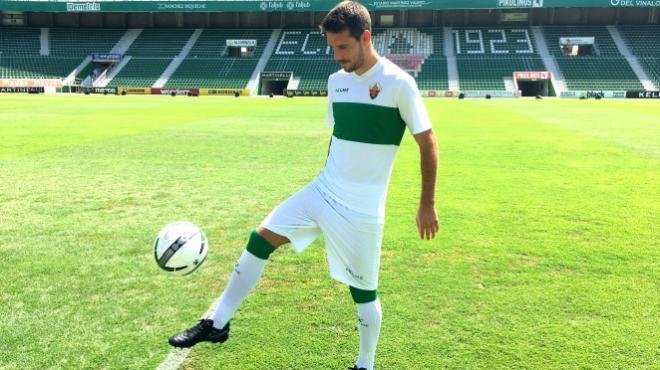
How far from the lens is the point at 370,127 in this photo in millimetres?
3248

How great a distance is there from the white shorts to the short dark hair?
1.09m

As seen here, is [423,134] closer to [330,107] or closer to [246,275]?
[330,107]

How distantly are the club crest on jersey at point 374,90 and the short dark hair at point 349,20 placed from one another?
298 mm

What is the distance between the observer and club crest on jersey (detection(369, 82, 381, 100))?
319 cm

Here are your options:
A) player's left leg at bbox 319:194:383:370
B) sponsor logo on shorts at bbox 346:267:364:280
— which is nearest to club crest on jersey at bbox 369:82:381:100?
player's left leg at bbox 319:194:383:370

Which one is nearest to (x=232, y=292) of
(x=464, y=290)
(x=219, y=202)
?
(x=464, y=290)

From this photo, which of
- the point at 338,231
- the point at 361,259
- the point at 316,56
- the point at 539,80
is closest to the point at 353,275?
the point at 361,259

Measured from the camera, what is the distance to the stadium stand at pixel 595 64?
178 ft

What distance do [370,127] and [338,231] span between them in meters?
0.71

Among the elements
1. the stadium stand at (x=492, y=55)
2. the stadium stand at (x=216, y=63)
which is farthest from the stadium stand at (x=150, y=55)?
the stadium stand at (x=492, y=55)

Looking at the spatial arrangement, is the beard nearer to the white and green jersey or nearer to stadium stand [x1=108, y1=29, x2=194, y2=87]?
the white and green jersey

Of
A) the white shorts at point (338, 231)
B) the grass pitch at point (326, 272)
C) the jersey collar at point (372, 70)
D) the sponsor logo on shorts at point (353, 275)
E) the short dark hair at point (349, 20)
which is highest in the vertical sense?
the short dark hair at point (349, 20)

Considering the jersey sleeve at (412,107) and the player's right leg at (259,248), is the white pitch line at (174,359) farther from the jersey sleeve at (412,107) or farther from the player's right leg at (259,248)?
the jersey sleeve at (412,107)

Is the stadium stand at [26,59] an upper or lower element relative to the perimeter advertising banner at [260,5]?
lower
